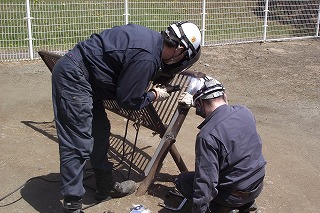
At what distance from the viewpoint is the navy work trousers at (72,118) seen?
349cm

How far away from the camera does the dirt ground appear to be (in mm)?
4250

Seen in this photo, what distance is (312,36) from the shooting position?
11.8 meters

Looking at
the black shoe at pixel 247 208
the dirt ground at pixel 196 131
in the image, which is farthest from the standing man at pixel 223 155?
the dirt ground at pixel 196 131

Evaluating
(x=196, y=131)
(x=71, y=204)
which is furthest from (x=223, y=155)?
(x=196, y=131)

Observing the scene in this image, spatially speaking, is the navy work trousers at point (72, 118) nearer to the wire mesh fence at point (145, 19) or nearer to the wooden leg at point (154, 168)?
the wooden leg at point (154, 168)

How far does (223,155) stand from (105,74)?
111 cm

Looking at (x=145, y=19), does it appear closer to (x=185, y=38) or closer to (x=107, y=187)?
(x=107, y=187)

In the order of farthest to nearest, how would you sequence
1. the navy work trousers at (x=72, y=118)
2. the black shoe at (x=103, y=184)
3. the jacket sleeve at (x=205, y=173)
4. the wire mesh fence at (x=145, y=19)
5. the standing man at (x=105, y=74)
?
the wire mesh fence at (x=145, y=19), the black shoe at (x=103, y=184), the navy work trousers at (x=72, y=118), the standing man at (x=105, y=74), the jacket sleeve at (x=205, y=173)

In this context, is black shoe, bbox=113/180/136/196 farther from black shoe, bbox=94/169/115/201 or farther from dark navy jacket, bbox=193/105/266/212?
dark navy jacket, bbox=193/105/266/212

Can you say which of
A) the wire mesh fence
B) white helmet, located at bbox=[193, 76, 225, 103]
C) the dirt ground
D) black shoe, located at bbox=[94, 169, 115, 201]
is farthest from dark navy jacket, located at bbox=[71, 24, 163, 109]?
the wire mesh fence

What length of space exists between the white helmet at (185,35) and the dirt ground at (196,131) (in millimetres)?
1546

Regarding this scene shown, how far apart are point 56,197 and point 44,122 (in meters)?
1.97

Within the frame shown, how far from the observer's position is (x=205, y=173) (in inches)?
127

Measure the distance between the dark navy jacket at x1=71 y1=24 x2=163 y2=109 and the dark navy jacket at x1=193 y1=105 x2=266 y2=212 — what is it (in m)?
0.58
